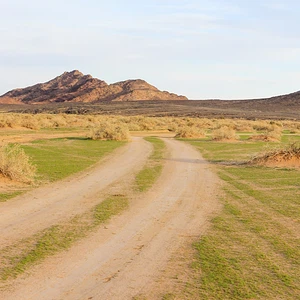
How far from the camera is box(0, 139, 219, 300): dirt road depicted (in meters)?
6.04

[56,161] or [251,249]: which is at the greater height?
[56,161]

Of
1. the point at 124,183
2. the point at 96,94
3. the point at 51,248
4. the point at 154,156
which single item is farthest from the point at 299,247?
the point at 96,94

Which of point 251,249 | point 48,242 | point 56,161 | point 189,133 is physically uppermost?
point 189,133

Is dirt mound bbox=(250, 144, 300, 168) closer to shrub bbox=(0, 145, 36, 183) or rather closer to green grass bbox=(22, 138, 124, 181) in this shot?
green grass bbox=(22, 138, 124, 181)

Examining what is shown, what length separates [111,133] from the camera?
37.7m

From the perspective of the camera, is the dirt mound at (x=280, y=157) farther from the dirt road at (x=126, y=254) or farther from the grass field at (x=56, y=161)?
the dirt road at (x=126, y=254)

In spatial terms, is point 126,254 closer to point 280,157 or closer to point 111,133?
point 280,157

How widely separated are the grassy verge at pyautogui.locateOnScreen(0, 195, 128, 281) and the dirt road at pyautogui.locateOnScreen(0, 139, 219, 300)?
0.22 meters

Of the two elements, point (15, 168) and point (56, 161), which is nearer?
point (15, 168)

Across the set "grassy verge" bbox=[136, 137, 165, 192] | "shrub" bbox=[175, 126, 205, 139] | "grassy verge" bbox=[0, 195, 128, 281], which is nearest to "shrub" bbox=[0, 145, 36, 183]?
"grassy verge" bbox=[136, 137, 165, 192]

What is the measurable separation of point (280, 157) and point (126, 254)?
14.7 metres

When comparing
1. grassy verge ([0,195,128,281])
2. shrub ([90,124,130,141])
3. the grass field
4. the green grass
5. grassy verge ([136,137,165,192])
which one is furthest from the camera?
shrub ([90,124,130,141])

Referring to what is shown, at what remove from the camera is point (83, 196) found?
12852mm

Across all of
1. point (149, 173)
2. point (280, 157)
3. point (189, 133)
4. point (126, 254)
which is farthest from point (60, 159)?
point (189, 133)
